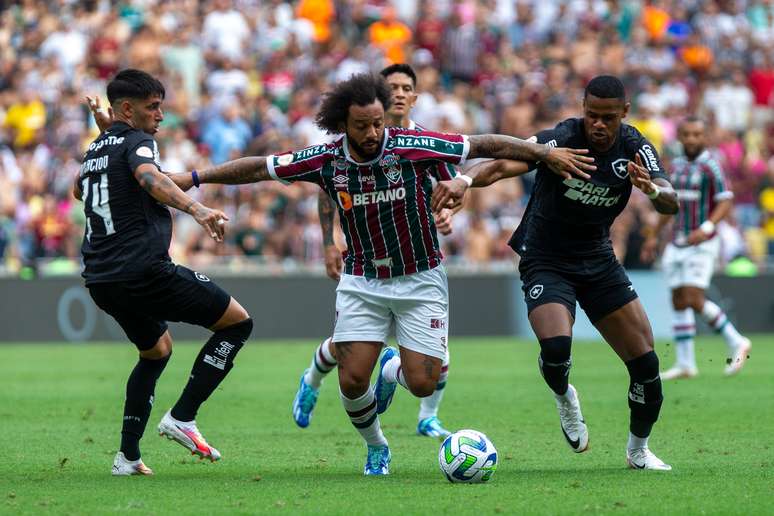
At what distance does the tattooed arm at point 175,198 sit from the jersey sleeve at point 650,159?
2832mm

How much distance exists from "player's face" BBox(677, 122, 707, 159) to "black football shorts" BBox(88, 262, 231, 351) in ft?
27.2

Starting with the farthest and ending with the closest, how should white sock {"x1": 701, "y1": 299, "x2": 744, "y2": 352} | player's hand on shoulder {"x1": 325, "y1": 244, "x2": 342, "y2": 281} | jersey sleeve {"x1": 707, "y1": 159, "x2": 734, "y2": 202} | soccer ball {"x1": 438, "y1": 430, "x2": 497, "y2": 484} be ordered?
white sock {"x1": 701, "y1": 299, "x2": 744, "y2": 352}
jersey sleeve {"x1": 707, "y1": 159, "x2": 734, "y2": 202}
player's hand on shoulder {"x1": 325, "y1": 244, "x2": 342, "y2": 281}
soccer ball {"x1": 438, "y1": 430, "x2": 497, "y2": 484}

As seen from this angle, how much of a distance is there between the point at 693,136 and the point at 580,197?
23.2 ft

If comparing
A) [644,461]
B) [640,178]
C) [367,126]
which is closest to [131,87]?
[367,126]

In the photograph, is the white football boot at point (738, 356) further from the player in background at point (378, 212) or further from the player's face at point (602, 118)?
the player in background at point (378, 212)

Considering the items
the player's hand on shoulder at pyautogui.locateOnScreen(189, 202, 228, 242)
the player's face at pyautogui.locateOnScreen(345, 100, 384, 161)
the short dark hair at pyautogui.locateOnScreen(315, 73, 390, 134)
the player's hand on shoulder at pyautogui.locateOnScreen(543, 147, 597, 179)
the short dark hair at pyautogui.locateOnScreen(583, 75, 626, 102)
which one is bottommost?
the player's hand on shoulder at pyautogui.locateOnScreen(189, 202, 228, 242)

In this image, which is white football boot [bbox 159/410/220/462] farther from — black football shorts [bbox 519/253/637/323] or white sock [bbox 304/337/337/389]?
black football shorts [bbox 519/253/637/323]

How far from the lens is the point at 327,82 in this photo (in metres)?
25.6

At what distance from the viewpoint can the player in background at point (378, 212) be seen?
851 centimetres

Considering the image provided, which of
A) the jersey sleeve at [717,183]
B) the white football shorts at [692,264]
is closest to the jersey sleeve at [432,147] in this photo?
the jersey sleeve at [717,183]

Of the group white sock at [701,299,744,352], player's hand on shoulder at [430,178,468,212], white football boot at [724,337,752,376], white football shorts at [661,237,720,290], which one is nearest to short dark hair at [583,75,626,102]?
player's hand on shoulder at [430,178,468,212]

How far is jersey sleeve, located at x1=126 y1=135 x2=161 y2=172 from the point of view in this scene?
334 inches

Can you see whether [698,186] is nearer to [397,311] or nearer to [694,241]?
[694,241]

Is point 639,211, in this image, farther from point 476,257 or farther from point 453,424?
point 453,424
